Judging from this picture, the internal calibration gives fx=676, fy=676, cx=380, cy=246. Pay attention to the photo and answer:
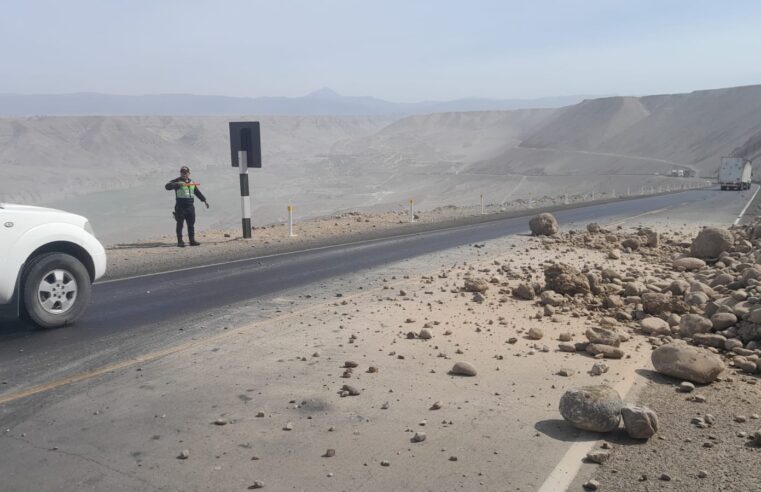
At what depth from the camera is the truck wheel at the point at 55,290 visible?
8.24 m

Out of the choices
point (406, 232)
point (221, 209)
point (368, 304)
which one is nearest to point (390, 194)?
point (221, 209)

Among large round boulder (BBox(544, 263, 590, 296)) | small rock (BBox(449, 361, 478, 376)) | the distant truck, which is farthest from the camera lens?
the distant truck

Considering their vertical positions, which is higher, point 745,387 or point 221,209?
point 745,387

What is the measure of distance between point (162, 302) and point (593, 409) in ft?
23.8

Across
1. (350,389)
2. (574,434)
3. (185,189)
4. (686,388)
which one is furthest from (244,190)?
(574,434)

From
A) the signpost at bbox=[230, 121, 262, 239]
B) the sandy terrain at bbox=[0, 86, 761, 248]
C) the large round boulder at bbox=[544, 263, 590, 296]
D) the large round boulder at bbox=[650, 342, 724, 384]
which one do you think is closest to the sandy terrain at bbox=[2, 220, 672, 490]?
the large round boulder at bbox=[650, 342, 724, 384]

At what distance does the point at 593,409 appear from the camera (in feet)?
17.3

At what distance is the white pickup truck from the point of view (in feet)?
26.3

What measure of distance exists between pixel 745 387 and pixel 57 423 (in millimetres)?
6243

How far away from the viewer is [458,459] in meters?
4.83

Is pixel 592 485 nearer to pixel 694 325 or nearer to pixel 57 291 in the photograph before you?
pixel 694 325

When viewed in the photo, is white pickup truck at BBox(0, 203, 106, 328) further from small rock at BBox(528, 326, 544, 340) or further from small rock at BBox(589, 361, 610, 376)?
small rock at BBox(589, 361, 610, 376)

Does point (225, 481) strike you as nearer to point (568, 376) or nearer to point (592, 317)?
point (568, 376)

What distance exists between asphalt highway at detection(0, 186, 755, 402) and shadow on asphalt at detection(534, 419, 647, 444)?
15.1ft
